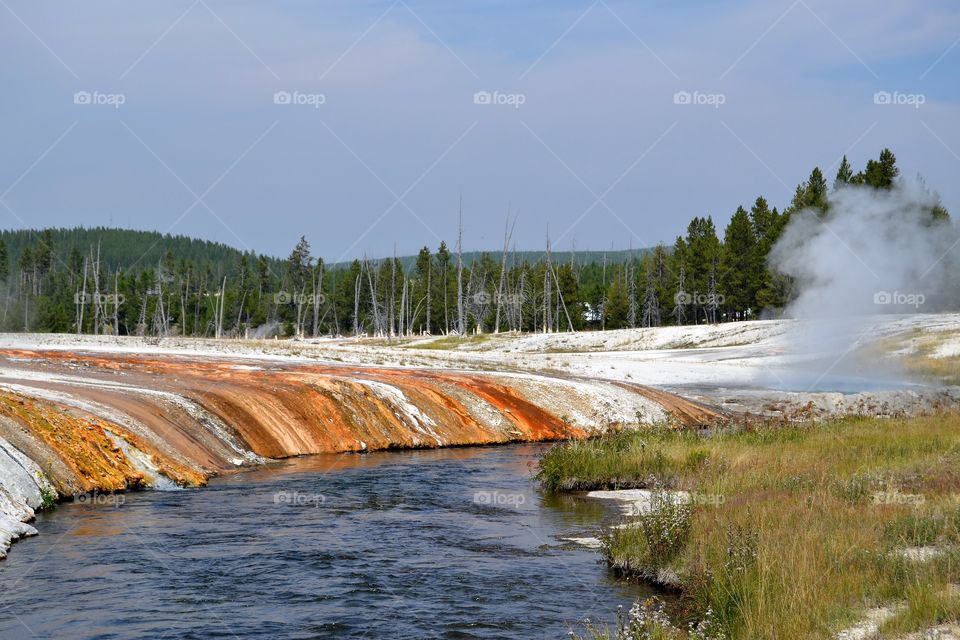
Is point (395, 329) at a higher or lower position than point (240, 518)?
higher

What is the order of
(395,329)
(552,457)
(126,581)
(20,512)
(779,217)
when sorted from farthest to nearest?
(395,329) < (779,217) < (552,457) < (20,512) < (126,581)

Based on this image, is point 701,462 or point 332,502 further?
point 701,462

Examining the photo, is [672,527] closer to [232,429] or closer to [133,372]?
[232,429]

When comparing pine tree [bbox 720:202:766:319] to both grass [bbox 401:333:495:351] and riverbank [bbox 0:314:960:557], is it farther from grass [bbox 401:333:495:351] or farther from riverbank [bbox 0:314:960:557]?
riverbank [bbox 0:314:960:557]

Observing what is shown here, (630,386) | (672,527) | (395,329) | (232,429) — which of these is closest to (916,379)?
(630,386)

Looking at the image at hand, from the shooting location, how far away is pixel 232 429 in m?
24.9

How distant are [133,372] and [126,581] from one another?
68.0ft

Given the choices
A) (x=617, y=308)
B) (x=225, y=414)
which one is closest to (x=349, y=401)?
(x=225, y=414)

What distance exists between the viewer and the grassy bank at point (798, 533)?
347 inches

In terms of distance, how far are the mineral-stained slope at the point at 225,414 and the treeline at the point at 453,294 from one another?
54.8 m

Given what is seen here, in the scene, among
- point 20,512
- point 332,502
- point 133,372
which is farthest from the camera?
point 133,372

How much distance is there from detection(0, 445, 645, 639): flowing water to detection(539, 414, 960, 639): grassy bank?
3.36 feet

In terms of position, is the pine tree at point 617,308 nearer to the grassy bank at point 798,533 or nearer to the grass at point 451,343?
the grass at point 451,343

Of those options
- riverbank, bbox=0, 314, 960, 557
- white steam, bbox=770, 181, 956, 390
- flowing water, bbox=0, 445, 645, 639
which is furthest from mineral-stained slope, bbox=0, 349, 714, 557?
white steam, bbox=770, 181, 956, 390
